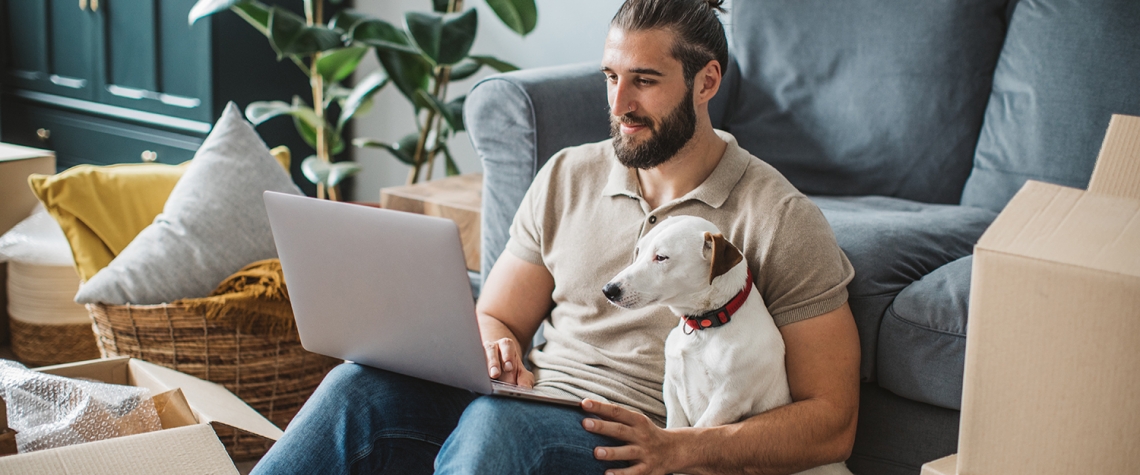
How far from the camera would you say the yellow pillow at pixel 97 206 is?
192 cm

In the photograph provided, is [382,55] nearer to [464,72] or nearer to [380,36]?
[380,36]

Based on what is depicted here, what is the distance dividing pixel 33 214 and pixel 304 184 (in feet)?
3.83

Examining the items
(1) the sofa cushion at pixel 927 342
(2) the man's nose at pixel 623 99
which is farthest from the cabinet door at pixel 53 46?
(1) the sofa cushion at pixel 927 342

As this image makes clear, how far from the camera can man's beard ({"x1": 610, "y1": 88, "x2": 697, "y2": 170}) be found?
4.23ft

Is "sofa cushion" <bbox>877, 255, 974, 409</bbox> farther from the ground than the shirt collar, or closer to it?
closer to it

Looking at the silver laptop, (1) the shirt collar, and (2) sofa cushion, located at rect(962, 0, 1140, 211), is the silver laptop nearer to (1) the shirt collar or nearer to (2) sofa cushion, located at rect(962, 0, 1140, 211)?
(1) the shirt collar

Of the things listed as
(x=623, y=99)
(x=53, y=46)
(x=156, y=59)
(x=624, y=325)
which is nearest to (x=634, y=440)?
(x=624, y=325)

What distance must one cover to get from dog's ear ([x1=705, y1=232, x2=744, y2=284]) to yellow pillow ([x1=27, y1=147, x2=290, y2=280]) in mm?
1491

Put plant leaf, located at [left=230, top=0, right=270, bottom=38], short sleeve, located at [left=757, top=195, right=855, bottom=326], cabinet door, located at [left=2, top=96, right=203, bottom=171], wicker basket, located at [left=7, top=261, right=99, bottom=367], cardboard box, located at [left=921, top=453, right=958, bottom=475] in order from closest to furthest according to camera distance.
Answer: cardboard box, located at [left=921, top=453, right=958, bottom=475] < short sleeve, located at [left=757, top=195, right=855, bottom=326] < wicker basket, located at [left=7, top=261, right=99, bottom=367] < plant leaf, located at [left=230, top=0, right=270, bottom=38] < cabinet door, located at [left=2, top=96, right=203, bottom=171]

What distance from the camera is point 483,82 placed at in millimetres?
1812

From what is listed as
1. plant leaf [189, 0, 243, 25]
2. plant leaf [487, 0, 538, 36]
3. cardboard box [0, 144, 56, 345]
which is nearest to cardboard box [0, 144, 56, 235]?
cardboard box [0, 144, 56, 345]

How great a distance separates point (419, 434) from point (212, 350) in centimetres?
75

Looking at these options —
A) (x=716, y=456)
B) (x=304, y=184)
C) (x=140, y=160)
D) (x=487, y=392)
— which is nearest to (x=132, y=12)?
(x=140, y=160)

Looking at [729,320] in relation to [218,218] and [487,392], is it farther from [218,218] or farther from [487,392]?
[218,218]
